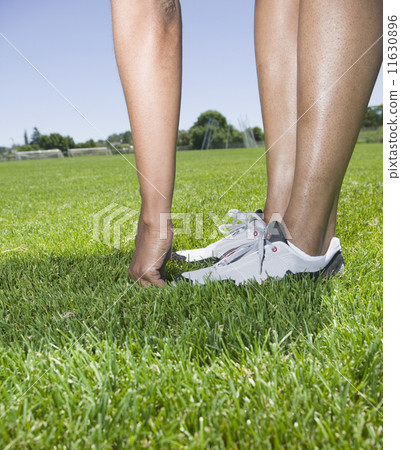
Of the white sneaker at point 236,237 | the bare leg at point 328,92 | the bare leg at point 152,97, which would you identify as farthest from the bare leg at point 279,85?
the bare leg at point 152,97

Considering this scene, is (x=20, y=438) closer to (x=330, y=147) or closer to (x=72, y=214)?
(x=330, y=147)

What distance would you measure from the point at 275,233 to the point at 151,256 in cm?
42

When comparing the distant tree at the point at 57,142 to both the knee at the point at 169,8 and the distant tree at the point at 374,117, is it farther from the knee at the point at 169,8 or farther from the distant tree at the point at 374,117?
the knee at the point at 169,8

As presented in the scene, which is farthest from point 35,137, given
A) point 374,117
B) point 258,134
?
point 374,117

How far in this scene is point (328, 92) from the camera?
1120 millimetres

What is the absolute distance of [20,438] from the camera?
658mm

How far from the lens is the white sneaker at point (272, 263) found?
1259 millimetres

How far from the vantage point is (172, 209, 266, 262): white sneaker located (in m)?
1.44

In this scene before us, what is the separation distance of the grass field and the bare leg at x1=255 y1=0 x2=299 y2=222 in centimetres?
40

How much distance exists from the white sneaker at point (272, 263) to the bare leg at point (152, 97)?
166 mm

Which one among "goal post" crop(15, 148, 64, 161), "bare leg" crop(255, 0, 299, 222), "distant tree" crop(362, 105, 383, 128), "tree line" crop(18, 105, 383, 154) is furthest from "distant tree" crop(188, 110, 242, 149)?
"bare leg" crop(255, 0, 299, 222)
